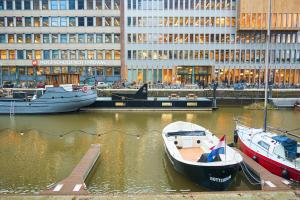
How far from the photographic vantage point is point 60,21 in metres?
64.4

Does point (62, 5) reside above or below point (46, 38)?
above

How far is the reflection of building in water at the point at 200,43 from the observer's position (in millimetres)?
65062

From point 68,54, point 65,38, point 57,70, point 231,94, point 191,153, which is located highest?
point 65,38

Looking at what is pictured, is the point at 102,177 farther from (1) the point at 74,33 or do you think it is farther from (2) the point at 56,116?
(1) the point at 74,33

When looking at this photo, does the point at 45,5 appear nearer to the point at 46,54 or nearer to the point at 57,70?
the point at 46,54

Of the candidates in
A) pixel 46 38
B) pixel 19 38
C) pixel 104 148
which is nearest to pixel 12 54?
pixel 19 38

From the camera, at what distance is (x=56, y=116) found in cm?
3422

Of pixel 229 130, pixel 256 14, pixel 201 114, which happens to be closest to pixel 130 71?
pixel 256 14

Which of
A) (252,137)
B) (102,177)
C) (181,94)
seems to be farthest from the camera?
(181,94)

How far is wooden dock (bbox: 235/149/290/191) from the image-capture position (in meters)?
11.4

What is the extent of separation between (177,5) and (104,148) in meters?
52.0

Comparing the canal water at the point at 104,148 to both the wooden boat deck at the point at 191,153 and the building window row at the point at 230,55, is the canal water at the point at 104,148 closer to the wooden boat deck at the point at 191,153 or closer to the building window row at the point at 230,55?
the wooden boat deck at the point at 191,153

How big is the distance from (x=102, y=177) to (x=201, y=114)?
23384 mm

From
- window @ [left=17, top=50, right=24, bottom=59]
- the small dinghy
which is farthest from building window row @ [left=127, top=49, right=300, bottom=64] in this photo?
the small dinghy
